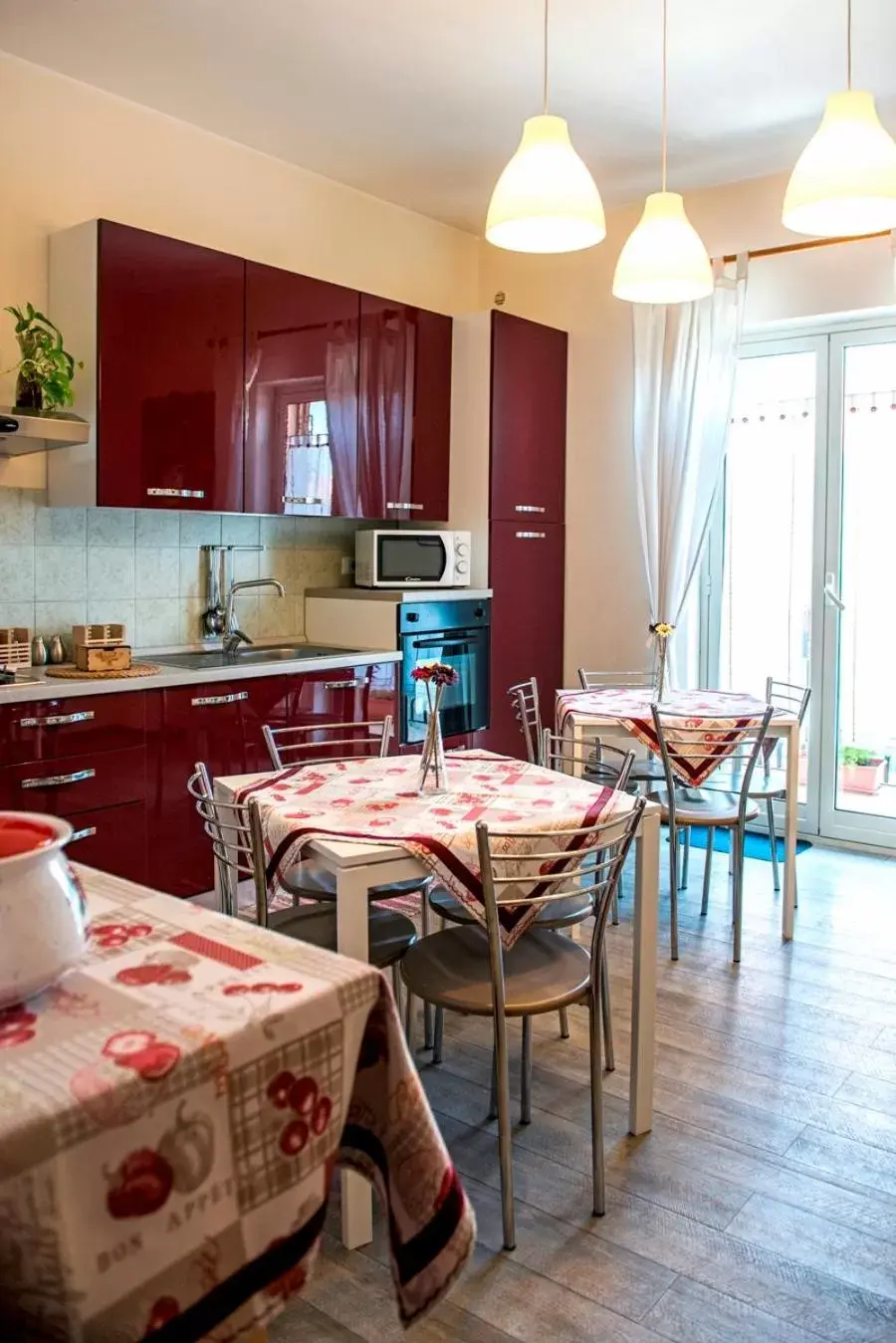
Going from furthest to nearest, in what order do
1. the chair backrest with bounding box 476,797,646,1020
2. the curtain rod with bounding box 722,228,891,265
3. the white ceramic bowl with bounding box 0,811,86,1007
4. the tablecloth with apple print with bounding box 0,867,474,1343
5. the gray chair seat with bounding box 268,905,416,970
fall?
the curtain rod with bounding box 722,228,891,265
the gray chair seat with bounding box 268,905,416,970
the chair backrest with bounding box 476,797,646,1020
the white ceramic bowl with bounding box 0,811,86,1007
the tablecloth with apple print with bounding box 0,867,474,1343

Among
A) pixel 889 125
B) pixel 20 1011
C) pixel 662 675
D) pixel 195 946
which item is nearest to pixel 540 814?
pixel 195 946

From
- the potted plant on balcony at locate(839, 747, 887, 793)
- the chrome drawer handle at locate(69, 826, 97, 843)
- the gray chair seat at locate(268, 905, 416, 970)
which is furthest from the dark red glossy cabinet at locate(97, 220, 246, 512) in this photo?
the potted plant on balcony at locate(839, 747, 887, 793)

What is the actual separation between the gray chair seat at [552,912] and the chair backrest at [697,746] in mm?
848

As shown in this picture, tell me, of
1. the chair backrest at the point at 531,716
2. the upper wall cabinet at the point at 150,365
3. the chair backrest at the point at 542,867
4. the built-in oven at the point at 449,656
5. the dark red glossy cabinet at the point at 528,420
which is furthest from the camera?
the dark red glossy cabinet at the point at 528,420

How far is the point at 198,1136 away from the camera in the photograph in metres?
0.95

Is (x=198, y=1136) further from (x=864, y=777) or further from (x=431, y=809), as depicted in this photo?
(x=864, y=777)

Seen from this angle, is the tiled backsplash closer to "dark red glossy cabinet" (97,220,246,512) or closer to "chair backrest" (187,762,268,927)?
"dark red glossy cabinet" (97,220,246,512)

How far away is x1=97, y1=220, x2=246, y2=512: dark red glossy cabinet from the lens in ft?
11.0

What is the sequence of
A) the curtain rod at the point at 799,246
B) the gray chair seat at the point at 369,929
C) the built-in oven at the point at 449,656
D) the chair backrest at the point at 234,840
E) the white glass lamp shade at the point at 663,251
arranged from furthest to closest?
the built-in oven at the point at 449,656, the curtain rod at the point at 799,246, the white glass lamp shade at the point at 663,251, the gray chair seat at the point at 369,929, the chair backrest at the point at 234,840

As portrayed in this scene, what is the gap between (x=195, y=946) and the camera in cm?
121

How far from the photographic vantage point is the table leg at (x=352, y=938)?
6.13 ft

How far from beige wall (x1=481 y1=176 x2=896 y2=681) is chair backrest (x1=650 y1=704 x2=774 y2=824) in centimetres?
148

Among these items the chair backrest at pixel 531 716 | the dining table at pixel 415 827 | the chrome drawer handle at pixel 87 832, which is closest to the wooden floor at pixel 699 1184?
the dining table at pixel 415 827

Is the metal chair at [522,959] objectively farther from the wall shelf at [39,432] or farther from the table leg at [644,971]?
the wall shelf at [39,432]
